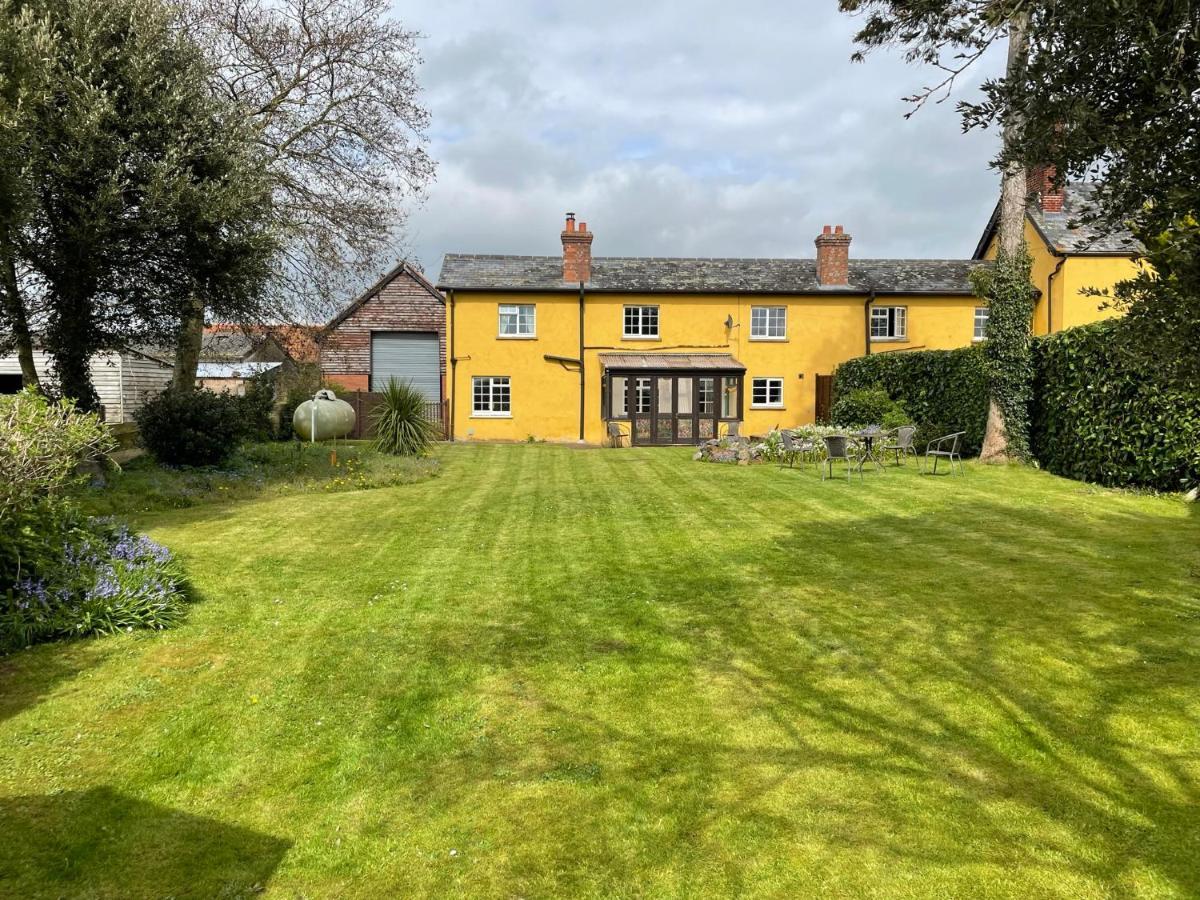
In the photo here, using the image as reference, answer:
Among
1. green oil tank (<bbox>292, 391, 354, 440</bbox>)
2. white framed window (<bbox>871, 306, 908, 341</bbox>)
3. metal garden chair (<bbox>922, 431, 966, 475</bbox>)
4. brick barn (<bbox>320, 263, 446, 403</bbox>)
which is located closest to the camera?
metal garden chair (<bbox>922, 431, 966, 475</bbox>)

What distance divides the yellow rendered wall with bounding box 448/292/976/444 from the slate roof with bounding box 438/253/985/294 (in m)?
0.41

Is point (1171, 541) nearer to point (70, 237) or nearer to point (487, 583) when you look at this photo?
point (487, 583)

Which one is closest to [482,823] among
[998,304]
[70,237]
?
[70,237]

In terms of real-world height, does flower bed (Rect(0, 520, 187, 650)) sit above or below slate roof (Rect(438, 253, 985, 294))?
below

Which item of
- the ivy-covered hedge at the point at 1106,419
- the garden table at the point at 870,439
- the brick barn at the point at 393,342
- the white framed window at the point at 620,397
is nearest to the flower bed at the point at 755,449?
the garden table at the point at 870,439

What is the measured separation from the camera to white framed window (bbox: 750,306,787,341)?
29016mm

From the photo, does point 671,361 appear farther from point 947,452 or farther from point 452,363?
point 947,452

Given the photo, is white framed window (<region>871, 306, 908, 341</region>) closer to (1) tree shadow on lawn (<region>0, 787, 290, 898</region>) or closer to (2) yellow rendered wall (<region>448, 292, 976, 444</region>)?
(2) yellow rendered wall (<region>448, 292, 976, 444</region>)

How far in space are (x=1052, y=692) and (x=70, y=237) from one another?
43.8ft

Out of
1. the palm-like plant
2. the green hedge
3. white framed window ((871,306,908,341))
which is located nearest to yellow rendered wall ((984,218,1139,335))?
white framed window ((871,306,908,341))

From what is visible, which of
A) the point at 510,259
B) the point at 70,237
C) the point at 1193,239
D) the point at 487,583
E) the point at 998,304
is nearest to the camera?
the point at 1193,239

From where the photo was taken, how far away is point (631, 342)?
94.8ft

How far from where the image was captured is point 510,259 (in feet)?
99.2

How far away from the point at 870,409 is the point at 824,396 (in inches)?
312
